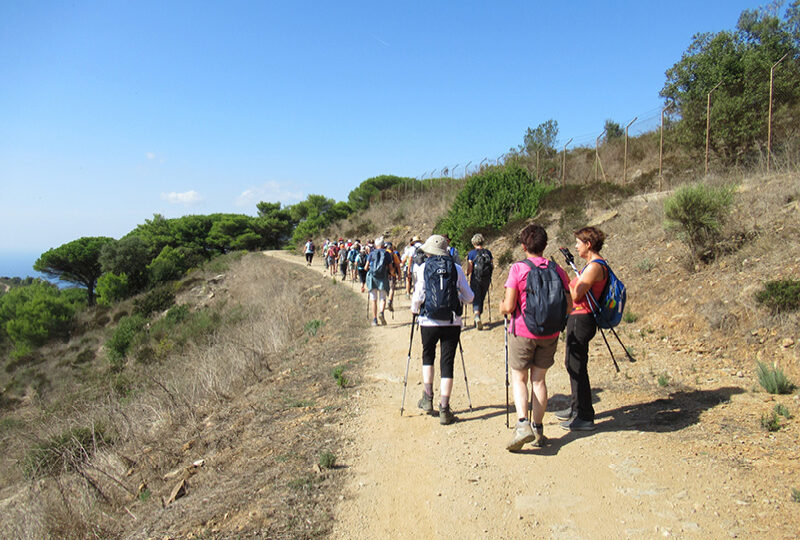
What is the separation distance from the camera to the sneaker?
472cm

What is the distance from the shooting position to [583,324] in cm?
456

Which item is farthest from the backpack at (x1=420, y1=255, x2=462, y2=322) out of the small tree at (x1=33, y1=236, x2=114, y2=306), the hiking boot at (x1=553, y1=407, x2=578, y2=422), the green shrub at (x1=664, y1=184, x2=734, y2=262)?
the small tree at (x1=33, y1=236, x2=114, y2=306)

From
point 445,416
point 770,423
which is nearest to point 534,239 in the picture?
point 445,416

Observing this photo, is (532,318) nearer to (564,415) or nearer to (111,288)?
(564,415)

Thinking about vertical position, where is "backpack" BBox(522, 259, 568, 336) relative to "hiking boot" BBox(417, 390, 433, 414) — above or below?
above

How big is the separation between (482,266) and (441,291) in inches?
176

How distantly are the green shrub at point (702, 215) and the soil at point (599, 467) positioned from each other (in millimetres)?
2988

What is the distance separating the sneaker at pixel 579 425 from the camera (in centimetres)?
472

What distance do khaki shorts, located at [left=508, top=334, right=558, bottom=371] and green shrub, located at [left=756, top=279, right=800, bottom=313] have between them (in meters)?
4.42

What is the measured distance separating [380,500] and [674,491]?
2277 millimetres

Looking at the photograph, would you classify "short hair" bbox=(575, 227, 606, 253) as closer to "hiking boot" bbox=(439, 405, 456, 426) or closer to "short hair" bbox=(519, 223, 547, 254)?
"short hair" bbox=(519, 223, 547, 254)

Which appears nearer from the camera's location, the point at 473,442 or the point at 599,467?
the point at 599,467

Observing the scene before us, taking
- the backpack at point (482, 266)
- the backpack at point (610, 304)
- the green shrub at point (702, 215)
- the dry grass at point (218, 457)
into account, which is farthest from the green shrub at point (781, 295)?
the dry grass at point (218, 457)

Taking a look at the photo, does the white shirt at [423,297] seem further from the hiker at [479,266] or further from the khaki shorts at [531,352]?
the hiker at [479,266]
